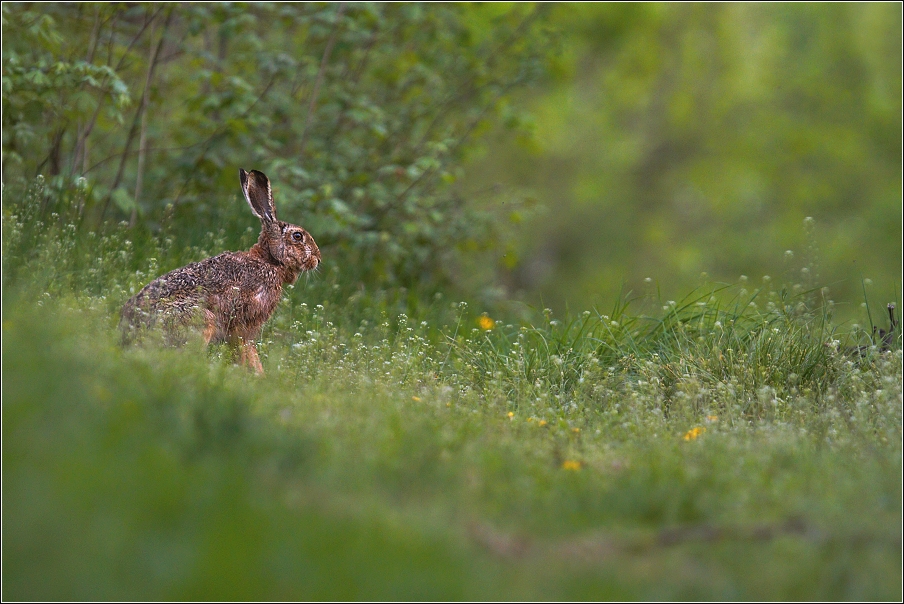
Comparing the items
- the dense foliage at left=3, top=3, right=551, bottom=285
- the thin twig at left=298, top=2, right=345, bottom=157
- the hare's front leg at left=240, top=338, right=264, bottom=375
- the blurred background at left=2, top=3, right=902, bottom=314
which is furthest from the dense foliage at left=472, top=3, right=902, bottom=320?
the hare's front leg at left=240, top=338, right=264, bottom=375

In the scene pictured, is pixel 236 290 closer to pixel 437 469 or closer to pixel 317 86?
pixel 437 469

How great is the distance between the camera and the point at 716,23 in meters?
26.9

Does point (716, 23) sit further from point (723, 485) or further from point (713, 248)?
point (723, 485)

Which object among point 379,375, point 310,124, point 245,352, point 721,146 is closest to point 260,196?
point 245,352

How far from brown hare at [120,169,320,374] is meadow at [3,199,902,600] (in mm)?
239

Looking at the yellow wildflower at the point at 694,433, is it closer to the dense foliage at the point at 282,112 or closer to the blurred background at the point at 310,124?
the blurred background at the point at 310,124

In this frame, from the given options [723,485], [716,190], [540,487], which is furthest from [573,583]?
[716,190]

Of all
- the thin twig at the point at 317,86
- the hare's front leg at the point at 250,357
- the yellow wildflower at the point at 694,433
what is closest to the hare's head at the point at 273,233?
the hare's front leg at the point at 250,357

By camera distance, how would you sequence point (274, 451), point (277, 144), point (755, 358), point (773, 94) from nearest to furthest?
1. point (274, 451)
2. point (755, 358)
3. point (277, 144)
4. point (773, 94)

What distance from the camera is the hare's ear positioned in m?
8.00

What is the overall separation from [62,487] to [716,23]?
86.8 ft

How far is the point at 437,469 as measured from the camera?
4.52 metres

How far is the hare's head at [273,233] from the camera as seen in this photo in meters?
8.02

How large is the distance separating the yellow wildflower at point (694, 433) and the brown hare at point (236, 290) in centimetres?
296
